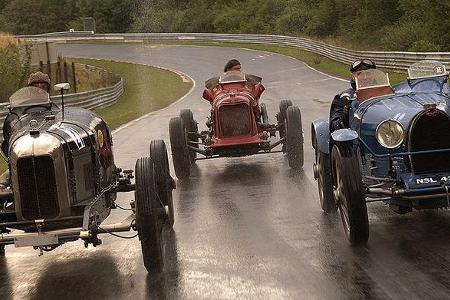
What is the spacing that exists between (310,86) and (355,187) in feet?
77.1

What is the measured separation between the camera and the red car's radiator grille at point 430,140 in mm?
7766

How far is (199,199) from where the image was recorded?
11.0 metres

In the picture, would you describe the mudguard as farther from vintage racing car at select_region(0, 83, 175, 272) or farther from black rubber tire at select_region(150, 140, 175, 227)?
vintage racing car at select_region(0, 83, 175, 272)

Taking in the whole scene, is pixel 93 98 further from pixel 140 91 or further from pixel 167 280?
pixel 167 280

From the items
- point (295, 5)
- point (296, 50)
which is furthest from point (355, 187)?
point (295, 5)

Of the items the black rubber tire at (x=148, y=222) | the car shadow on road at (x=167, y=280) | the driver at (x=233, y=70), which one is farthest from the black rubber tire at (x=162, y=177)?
the driver at (x=233, y=70)

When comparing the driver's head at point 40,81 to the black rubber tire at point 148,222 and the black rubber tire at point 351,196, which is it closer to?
the black rubber tire at point 148,222

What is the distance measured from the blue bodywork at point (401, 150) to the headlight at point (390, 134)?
2.0 inches

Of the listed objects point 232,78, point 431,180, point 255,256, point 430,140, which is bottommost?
point 255,256

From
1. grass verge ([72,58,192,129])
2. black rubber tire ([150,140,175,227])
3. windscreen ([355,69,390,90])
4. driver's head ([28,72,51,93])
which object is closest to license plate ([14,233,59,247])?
black rubber tire ([150,140,175,227])

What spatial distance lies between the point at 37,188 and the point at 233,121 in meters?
6.35

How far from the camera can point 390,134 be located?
805 cm

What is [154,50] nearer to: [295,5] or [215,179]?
[295,5]

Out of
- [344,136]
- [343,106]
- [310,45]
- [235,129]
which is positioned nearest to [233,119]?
[235,129]
